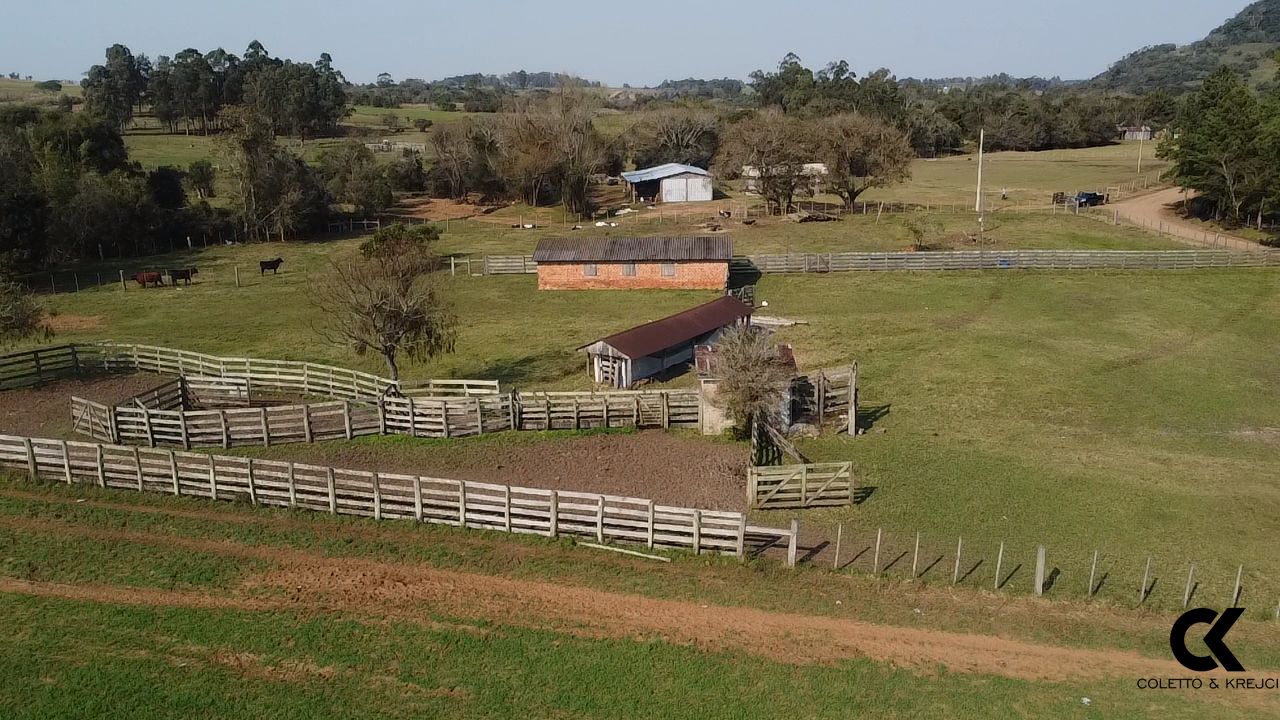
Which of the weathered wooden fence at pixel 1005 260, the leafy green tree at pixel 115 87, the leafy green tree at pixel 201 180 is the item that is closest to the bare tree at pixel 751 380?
the weathered wooden fence at pixel 1005 260

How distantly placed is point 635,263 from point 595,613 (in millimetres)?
27946

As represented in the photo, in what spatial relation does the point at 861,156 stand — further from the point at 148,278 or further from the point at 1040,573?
the point at 1040,573

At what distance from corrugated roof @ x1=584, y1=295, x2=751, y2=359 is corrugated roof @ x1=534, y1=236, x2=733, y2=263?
833 cm

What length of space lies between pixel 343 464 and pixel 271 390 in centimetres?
706

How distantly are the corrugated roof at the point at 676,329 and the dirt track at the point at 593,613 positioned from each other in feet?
37.3

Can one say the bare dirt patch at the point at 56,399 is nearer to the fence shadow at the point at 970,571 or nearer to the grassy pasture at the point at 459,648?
the grassy pasture at the point at 459,648

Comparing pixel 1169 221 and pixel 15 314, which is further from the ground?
pixel 15 314

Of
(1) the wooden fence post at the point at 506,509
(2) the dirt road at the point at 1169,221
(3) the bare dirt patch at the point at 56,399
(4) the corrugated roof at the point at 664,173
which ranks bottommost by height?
(1) the wooden fence post at the point at 506,509

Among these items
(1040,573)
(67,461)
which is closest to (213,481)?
(67,461)

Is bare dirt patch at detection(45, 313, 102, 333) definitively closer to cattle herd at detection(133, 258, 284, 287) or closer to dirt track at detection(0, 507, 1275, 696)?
cattle herd at detection(133, 258, 284, 287)

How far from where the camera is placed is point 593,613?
15.0 metres

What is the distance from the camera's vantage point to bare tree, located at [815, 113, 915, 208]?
61.5 metres

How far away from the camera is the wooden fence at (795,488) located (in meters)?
19.2

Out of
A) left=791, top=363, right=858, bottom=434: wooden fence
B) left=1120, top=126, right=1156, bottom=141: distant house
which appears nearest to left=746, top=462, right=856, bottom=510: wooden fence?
left=791, top=363, right=858, bottom=434: wooden fence
